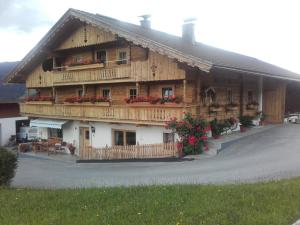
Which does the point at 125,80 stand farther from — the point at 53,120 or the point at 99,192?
the point at 99,192

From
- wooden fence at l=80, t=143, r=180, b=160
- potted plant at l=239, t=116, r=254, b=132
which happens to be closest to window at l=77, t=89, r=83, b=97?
wooden fence at l=80, t=143, r=180, b=160

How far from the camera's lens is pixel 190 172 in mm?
12656

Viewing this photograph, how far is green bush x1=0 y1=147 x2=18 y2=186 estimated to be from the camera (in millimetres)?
11438

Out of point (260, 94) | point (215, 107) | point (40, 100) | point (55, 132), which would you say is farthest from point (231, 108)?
point (40, 100)

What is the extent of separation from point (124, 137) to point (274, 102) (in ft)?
38.2

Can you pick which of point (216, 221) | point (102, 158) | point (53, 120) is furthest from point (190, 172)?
point (53, 120)

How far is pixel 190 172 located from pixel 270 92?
15360 millimetres

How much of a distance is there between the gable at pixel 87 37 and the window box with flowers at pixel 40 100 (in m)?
4.15

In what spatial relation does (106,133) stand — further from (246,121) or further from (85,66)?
(246,121)

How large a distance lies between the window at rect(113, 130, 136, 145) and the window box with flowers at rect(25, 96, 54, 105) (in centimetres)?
651

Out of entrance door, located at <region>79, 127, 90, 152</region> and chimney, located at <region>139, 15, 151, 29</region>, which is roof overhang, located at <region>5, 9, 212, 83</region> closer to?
chimney, located at <region>139, 15, 151, 29</region>

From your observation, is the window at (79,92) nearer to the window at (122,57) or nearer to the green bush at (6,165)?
the window at (122,57)

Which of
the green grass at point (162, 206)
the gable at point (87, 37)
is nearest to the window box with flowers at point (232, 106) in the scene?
the gable at point (87, 37)

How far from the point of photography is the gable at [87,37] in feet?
71.3
